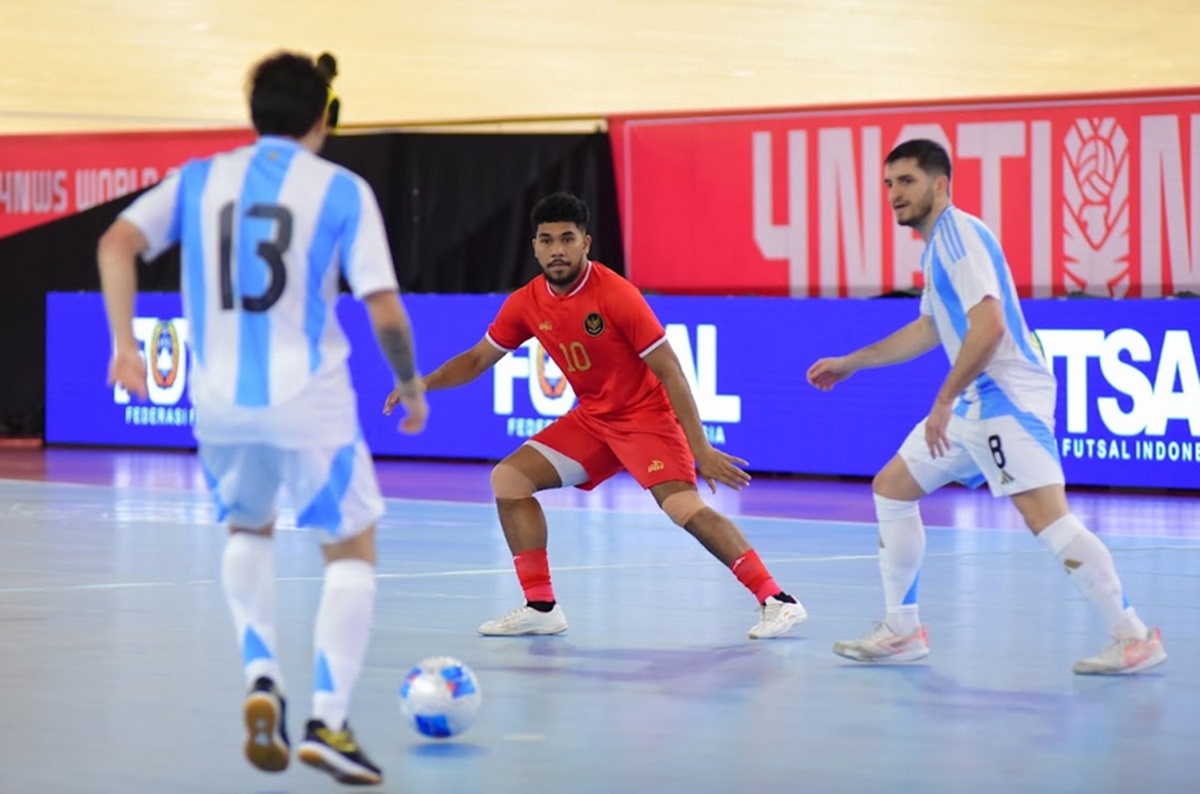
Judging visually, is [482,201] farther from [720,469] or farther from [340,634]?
[340,634]

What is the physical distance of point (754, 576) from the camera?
8820 millimetres

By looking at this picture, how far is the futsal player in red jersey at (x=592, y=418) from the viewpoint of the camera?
8.76 meters

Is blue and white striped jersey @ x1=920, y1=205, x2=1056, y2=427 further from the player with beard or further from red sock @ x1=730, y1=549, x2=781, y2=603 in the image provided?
red sock @ x1=730, y1=549, x2=781, y2=603

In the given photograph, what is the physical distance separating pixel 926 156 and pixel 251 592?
3.09 meters

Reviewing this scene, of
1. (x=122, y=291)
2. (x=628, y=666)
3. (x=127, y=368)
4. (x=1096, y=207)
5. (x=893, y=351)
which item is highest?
(x=1096, y=207)

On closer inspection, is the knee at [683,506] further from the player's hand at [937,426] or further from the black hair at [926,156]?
the black hair at [926,156]

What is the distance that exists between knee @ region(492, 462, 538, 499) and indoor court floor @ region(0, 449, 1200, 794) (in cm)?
60

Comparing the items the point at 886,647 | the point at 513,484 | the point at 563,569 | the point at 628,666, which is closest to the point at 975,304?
the point at 886,647

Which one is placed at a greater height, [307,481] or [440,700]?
[307,481]

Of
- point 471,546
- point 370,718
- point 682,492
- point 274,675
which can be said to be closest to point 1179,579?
point 682,492

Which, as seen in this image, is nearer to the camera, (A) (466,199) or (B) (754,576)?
(B) (754,576)

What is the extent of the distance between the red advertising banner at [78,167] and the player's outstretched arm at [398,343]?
1521 cm

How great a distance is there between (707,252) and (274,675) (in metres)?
13.4

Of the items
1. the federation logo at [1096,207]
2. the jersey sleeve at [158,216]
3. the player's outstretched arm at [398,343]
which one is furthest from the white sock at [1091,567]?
the federation logo at [1096,207]
